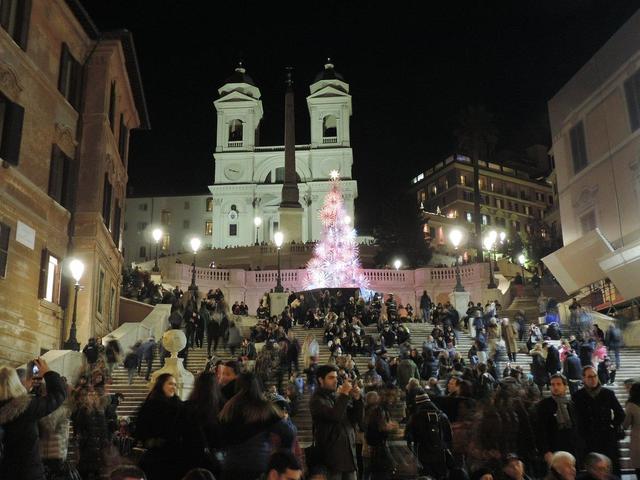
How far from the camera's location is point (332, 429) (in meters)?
6.85

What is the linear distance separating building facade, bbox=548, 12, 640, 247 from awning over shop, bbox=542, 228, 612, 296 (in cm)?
61

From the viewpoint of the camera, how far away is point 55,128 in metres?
21.2

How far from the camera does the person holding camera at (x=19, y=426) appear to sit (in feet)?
19.0

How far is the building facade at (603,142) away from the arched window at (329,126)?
49.1 metres

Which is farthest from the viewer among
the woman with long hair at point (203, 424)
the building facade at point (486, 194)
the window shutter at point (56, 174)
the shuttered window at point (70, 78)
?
the building facade at point (486, 194)

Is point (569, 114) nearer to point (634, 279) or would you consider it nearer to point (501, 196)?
point (634, 279)

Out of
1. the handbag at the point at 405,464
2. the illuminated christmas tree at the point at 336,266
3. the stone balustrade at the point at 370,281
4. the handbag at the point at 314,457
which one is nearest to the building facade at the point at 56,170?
Result: the handbag at the point at 405,464

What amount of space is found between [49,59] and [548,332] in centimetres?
1817

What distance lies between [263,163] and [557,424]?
76.4 meters

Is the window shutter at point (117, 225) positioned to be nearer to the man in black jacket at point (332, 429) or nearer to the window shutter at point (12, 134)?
the window shutter at point (12, 134)

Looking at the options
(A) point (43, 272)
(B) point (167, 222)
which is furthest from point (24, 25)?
(B) point (167, 222)

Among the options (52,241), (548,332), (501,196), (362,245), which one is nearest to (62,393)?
(52,241)

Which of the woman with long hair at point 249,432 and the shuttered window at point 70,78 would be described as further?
the shuttered window at point 70,78

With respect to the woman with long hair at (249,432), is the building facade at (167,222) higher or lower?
higher
